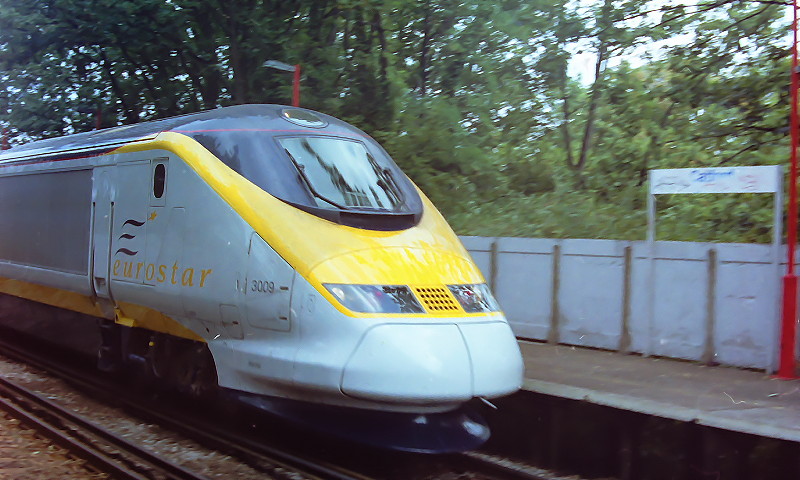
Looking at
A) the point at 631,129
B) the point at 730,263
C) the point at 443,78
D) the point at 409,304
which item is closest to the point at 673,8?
the point at 631,129

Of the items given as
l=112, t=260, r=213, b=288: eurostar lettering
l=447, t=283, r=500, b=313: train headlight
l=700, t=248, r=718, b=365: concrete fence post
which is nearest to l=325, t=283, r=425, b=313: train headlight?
l=447, t=283, r=500, b=313: train headlight

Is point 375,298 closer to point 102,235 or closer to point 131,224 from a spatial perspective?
point 131,224

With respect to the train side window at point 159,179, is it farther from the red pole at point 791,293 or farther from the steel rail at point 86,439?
the red pole at point 791,293

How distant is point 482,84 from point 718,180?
8761mm

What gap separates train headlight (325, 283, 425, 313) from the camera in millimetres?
4871

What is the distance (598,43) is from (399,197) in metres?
9.45

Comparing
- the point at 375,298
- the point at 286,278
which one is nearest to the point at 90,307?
the point at 286,278

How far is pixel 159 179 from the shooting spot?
632 cm

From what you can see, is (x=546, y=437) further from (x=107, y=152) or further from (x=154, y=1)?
(x=154, y=1)

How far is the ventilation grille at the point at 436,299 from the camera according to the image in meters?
5.04

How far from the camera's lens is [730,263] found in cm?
802

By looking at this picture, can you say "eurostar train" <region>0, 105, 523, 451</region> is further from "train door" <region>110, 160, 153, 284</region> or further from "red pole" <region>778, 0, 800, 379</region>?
"red pole" <region>778, 0, 800, 379</region>

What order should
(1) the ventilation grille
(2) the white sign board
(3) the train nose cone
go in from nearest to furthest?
(3) the train nose cone → (1) the ventilation grille → (2) the white sign board

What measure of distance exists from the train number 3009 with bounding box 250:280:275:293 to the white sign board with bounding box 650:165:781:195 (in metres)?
5.29
